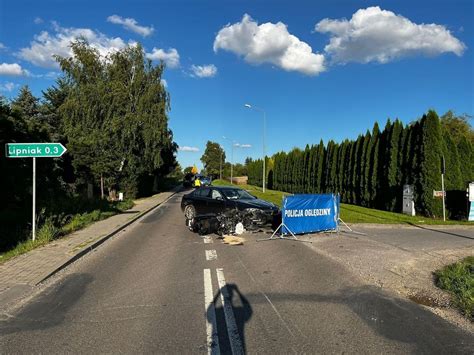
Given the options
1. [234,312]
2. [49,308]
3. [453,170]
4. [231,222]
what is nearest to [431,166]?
[453,170]

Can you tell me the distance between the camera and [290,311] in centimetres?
564

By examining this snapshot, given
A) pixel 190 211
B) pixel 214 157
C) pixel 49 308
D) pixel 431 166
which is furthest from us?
pixel 214 157

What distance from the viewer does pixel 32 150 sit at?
1141cm

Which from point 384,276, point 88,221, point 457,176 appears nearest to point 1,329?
point 384,276

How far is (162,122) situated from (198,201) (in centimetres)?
2229

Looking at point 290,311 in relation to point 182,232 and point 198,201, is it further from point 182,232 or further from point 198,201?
point 198,201

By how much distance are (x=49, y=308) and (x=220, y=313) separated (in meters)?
2.47

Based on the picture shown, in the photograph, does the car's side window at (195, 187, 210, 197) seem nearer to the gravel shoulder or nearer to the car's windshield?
the car's windshield

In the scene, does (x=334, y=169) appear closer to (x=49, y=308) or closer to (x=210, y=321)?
(x=210, y=321)

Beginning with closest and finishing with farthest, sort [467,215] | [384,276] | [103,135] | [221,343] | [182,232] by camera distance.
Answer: [221,343], [384,276], [182,232], [467,215], [103,135]

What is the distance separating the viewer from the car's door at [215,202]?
49.4 feet

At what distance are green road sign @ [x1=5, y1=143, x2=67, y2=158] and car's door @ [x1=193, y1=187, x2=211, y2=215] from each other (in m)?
6.19

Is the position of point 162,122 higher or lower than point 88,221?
higher

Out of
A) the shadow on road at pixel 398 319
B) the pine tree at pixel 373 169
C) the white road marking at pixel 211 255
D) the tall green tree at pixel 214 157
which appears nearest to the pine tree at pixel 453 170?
the pine tree at pixel 373 169
